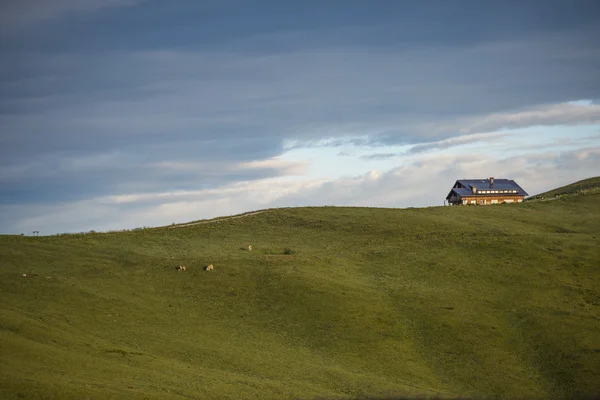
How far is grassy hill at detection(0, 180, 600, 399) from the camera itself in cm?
4150

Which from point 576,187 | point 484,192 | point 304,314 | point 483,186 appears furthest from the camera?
point 576,187

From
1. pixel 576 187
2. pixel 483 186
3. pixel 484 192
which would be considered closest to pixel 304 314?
pixel 484 192

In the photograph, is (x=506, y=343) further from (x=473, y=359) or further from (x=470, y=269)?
(x=470, y=269)

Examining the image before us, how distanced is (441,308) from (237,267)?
816 inches

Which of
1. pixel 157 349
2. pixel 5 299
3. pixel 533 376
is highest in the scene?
pixel 5 299

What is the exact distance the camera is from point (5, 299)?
52469mm

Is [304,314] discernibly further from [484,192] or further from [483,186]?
[483,186]

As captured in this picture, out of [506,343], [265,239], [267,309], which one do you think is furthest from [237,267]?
[506,343]

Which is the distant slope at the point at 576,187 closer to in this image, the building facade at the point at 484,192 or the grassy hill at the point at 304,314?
the building facade at the point at 484,192

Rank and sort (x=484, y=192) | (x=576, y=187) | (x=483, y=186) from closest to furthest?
(x=484, y=192)
(x=483, y=186)
(x=576, y=187)

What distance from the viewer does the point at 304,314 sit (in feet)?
185

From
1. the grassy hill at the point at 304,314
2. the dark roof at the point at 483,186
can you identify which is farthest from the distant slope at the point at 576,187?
the grassy hill at the point at 304,314

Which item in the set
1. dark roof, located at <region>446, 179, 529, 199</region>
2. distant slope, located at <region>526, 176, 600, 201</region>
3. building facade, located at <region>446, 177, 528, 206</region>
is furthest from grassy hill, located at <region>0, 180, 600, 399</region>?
distant slope, located at <region>526, 176, 600, 201</region>

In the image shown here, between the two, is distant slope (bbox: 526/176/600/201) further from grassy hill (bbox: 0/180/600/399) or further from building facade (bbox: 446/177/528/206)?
grassy hill (bbox: 0/180/600/399)
